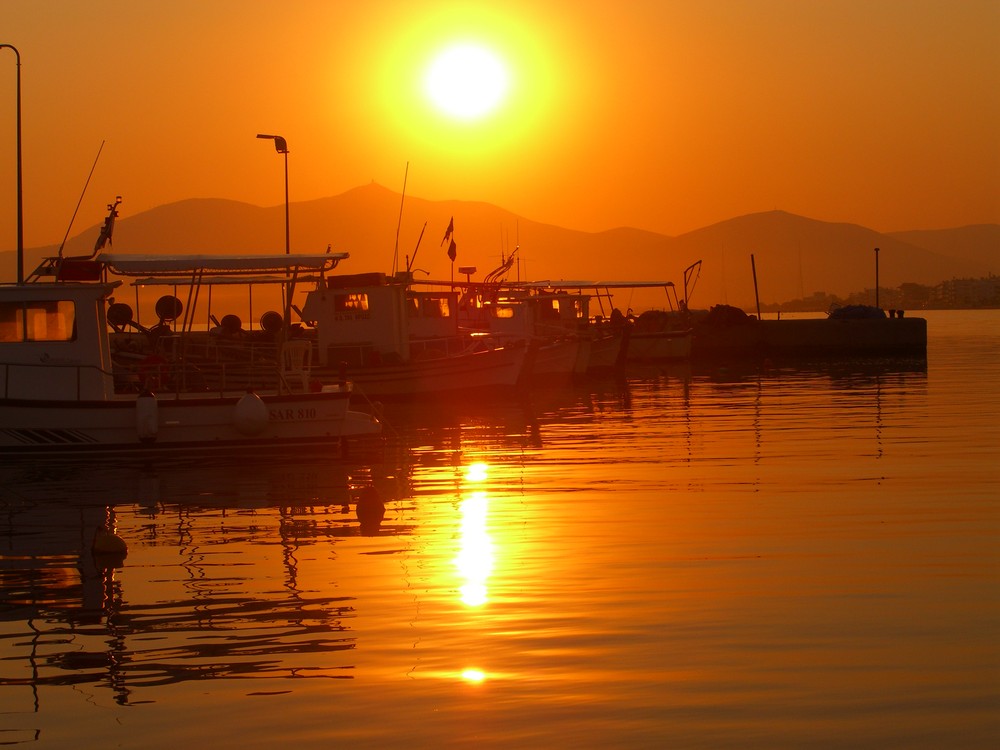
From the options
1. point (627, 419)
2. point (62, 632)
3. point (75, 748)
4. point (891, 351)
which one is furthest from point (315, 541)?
point (891, 351)

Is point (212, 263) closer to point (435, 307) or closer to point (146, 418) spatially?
point (146, 418)

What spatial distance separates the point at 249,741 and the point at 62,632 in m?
3.39

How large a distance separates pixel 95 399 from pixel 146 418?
1.30 meters

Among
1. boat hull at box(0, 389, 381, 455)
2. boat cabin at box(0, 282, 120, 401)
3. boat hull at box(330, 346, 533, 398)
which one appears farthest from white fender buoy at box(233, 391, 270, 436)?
boat hull at box(330, 346, 533, 398)

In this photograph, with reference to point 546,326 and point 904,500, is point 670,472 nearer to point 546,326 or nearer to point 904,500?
point 904,500

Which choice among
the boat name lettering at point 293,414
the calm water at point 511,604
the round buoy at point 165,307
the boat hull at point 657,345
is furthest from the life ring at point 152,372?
the boat hull at point 657,345

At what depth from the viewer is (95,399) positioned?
22.8m

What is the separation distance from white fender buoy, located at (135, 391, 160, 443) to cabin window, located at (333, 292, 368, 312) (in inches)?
671

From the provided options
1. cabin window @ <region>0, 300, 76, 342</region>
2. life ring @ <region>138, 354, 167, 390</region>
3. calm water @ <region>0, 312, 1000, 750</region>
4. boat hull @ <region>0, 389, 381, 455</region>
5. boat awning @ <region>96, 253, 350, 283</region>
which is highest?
boat awning @ <region>96, 253, 350, 283</region>

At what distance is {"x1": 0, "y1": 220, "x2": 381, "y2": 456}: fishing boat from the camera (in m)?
22.3

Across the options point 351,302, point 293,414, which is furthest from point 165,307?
point 293,414

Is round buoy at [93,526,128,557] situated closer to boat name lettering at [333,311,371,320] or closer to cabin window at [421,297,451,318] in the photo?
boat name lettering at [333,311,371,320]

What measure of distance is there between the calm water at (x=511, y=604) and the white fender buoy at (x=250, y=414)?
0.76 metres

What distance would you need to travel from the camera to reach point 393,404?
3778 centimetres
